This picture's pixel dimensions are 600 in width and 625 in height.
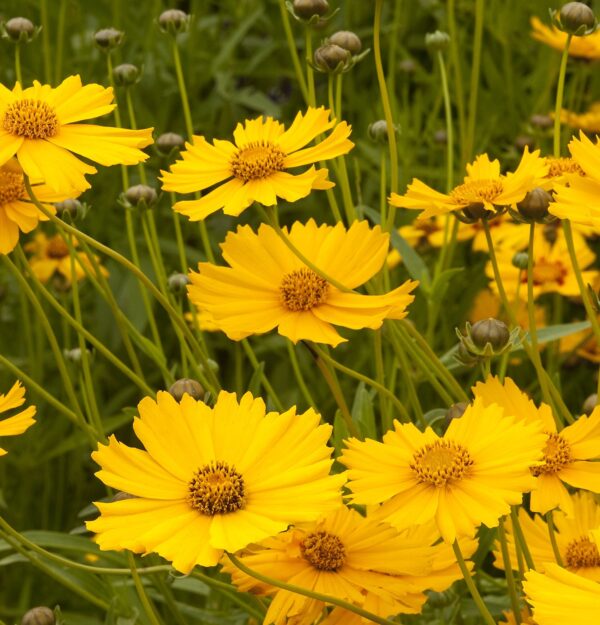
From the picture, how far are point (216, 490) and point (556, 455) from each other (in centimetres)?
20

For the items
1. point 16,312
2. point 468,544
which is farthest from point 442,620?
point 16,312

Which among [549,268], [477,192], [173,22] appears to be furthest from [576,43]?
[477,192]

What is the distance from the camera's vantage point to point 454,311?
1322 millimetres

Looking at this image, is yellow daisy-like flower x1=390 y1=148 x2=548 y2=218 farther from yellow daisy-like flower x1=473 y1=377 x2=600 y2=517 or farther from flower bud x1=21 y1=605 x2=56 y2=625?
flower bud x1=21 y1=605 x2=56 y2=625

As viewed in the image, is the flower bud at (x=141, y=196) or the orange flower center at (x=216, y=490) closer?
the orange flower center at (x=216, y=490)

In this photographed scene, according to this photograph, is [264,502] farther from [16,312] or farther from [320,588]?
[16,312]

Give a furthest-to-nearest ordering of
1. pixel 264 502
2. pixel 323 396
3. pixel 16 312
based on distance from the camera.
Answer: pixel 16 312 < pixel 323 396 < pixel 264 502

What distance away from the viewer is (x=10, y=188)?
0.76 metres

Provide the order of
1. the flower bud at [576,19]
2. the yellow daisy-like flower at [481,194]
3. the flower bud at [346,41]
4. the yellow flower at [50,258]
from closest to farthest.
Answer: the yellow daisy-like flower at [481,194] < the flower bud at [576,19] < the flower bud at [346,41] < the yellow flower at [50,258]

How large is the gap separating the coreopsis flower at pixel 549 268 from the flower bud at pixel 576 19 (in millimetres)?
390

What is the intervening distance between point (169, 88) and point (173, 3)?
0.12 metres

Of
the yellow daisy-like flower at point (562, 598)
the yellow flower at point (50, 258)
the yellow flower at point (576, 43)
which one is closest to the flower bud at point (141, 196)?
the yellow flower at point (50, 258)

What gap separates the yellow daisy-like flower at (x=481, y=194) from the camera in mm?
679

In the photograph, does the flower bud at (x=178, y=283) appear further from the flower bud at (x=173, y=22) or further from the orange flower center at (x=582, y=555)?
the orange flower center at (x=582, y=555)
